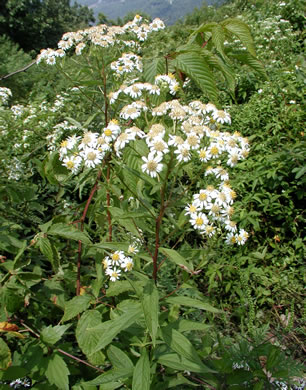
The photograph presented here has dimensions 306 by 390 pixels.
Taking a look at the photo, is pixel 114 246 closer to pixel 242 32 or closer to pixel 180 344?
pixel 180 344

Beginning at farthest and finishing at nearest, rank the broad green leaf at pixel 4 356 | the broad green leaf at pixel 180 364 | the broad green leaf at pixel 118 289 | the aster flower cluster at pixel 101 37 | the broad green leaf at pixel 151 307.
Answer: the aster flower cluster at pixel 101 37, the broad green leaf at pixel 118 289, the broad green leaf at pixel 4 356, the broad green leaf at pixel 180 364, the broad green leaf at pixel 151 307

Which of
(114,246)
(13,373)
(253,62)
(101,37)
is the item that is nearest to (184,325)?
(114,246)

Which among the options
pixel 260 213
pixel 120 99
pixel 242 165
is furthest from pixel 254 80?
pixel 120 99

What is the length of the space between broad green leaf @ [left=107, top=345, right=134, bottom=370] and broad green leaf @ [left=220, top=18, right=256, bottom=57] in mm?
1324

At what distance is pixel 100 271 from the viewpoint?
160cm

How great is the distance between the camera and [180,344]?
1174 millimetres

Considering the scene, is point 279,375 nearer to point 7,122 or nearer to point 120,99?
point 120,99

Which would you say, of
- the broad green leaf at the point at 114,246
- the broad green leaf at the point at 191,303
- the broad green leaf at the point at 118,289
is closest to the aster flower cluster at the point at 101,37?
the broad green leaf at the point at 114,246

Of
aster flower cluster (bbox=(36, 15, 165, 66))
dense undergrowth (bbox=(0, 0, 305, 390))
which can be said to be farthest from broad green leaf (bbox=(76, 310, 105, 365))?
aster flower cluster (bbox=(36, 15, 165, 66))

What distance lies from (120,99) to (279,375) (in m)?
1.34

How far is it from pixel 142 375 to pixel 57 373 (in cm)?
43

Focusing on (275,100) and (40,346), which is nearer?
(40,346)

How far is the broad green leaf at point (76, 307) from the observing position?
4.62 feet

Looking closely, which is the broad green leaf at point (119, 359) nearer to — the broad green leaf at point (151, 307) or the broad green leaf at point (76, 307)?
the broad green leaf at point (76, 307)
